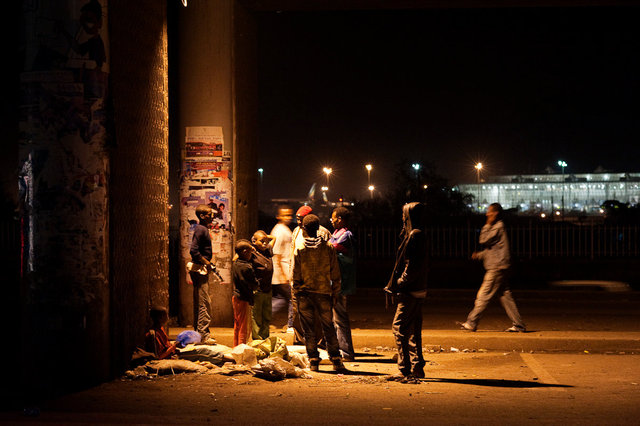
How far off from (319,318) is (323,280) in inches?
18.0

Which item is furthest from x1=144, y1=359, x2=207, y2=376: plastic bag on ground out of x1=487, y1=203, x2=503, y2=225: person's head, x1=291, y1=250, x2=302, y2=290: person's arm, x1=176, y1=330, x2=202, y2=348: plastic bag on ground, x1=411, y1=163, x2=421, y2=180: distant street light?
x1=411, y1=163, x2=421, y2=180: distant street light

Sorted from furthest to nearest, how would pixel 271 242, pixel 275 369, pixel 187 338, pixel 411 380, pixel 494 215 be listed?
pixel 494 215 < pixel 271 242 < pixel 187 338 < pixel 275 369 < pixel 411 380

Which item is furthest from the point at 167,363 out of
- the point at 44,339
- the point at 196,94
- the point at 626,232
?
the point at 626,232

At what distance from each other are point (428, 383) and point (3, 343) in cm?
598

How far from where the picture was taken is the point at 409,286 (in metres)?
7.91

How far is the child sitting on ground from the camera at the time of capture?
8.59m

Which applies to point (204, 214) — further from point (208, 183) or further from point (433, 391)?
point (433, 391)

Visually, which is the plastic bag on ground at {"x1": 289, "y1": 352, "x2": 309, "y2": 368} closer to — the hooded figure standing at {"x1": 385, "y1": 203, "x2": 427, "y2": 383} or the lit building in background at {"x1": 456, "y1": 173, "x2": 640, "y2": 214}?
the hooded figure standing at {"x1": 385, "y1": 203, "x2": 427, "y2": 383}

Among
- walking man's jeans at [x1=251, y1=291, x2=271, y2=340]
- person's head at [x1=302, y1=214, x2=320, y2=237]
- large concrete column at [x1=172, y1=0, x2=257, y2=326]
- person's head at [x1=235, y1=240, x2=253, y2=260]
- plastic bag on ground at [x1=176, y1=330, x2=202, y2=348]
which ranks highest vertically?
large concrete column at [x1=172, y1=0, x2=257, y2=326]

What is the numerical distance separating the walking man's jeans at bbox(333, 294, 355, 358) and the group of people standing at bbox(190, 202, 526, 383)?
0.5 inches

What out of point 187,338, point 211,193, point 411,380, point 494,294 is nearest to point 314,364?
point 411,380

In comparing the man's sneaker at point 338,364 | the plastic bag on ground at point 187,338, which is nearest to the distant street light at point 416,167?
A: the plastic bag on ground at point 187,338

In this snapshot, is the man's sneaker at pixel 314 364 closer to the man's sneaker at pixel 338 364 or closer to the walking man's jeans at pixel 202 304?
the man's sneaker at pixel 338 364

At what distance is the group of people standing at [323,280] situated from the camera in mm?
7965
